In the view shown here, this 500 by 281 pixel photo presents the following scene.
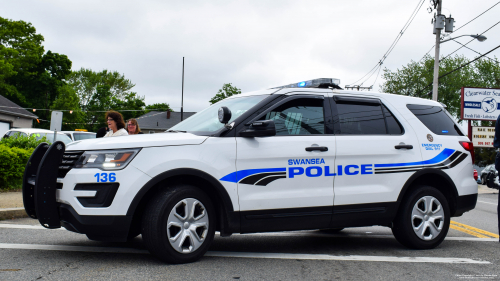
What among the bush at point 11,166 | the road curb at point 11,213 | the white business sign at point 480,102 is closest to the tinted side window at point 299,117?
the road curb at point 11,213

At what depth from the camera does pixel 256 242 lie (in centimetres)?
589

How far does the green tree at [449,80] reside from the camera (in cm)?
5897

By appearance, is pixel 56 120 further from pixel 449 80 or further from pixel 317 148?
pixel 449 80

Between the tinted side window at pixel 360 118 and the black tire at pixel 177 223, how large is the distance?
6.17ft

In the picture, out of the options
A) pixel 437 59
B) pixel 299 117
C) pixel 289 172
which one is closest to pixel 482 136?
pixel 437 59

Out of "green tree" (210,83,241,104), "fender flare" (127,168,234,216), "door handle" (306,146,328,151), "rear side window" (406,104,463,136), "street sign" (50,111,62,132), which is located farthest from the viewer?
"green tree" (210,83,241,104)

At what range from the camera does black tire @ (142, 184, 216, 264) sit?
13.9ft

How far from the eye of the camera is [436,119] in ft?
19.8

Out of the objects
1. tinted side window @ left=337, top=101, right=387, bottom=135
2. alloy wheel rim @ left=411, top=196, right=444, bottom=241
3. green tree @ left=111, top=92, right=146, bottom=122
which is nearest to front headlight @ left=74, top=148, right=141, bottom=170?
tinted side window @ left=337, top=101, right=387, bottom=135

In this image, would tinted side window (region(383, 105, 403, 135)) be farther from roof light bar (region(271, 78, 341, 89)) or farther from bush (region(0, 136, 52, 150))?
bush (region(0, 136, 52, 150))

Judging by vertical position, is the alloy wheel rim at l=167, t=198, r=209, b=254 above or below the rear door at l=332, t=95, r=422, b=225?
below

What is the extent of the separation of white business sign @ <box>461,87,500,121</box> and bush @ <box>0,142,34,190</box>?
2859 centimetres

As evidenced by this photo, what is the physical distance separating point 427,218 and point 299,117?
6.87 ft

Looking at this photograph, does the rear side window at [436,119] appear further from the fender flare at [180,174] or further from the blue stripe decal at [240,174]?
the fender flare at [180,174]
